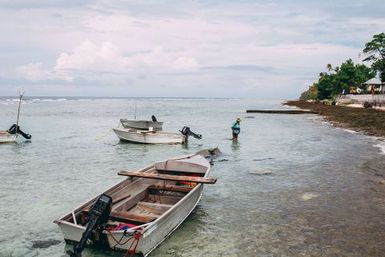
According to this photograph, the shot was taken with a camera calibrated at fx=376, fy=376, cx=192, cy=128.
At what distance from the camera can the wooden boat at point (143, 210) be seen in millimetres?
7988

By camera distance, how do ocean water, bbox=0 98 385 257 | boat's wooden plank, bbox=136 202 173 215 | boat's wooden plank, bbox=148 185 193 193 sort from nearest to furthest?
ocean water, bbox=0 98 385 257
boat's wooden plank, bbox=136 202 173 215
boat's wooden plank, bbox=148 185 193 193

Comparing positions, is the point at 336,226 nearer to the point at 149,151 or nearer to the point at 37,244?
the point at 37,244

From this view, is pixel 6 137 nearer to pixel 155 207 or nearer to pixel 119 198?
pixel 119 198

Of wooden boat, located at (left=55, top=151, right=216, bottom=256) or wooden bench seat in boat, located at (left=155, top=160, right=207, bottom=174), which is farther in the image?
wooden bench seat in boat, located at (left=155, top=160, right=207, bottom=174)

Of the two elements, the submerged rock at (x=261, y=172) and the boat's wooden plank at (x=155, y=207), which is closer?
the boat's wooden plank at (x=155, y=207)

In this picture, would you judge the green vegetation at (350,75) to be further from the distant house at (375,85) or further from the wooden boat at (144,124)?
the wooden boat at (144,124)

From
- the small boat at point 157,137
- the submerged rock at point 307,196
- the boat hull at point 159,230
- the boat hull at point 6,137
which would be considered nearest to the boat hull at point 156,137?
the small boat at point 157,137

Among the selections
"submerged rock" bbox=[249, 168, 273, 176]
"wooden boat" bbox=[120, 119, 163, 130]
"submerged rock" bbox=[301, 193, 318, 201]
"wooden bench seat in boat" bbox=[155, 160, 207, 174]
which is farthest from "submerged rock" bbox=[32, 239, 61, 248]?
"wooden boat" bbox=[120, 119, 163, 130]

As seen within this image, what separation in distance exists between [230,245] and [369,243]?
135 inches

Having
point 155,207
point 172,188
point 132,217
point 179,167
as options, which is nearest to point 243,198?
point 179,167

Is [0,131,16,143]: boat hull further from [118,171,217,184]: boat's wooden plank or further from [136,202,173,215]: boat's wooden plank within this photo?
[136,202,173,215]: boat's wooden plank

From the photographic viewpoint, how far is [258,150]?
86.5 ft

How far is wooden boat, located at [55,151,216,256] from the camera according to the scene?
26.2ft

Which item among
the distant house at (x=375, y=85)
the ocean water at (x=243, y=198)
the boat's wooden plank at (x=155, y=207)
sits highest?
the distant house at (x=375, y=85)
